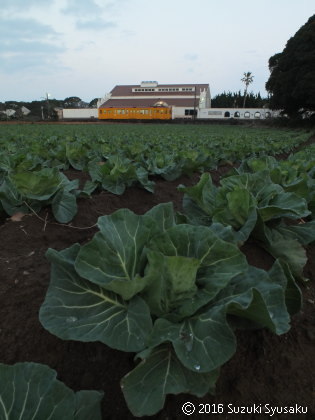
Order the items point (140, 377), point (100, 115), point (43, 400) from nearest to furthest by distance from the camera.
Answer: point (43, 400), point (140, 377), point (100, 115)

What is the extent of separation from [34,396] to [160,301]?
→ 0.57 m

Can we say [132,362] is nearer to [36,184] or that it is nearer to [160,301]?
[160,301]

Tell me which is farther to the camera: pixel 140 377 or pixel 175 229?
pixel 175 229

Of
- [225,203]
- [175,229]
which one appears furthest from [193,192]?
[175,229]

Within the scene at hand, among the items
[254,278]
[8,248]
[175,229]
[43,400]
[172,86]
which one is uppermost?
[172,86]

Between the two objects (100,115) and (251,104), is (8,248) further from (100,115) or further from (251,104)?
(251,104)

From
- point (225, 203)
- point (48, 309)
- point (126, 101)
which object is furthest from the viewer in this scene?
point (126, 101)

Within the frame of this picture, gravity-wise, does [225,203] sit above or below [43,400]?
above

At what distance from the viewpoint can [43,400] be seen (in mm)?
987

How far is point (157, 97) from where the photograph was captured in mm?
81562

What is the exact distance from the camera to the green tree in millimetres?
33219

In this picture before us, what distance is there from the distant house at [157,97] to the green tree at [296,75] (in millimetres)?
34683

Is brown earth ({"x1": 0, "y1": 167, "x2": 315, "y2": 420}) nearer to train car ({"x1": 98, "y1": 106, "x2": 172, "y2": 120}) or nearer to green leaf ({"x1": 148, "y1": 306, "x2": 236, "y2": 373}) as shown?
green leaf ({"x1": 148, "y1": 306, "x2": 236, "y2": 373})

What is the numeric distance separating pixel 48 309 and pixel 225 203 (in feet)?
5.32
